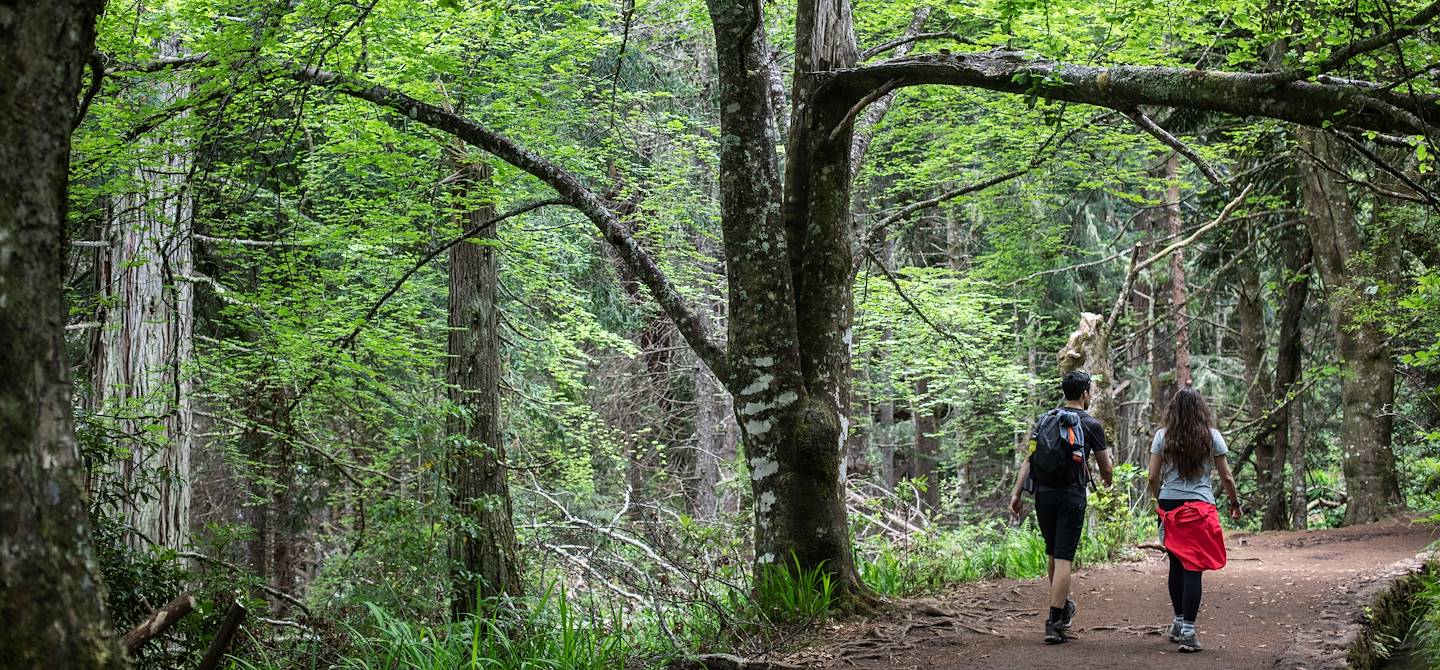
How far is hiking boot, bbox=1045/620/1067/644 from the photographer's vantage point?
625 centimetres

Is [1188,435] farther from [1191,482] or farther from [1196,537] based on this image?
[1196,537]

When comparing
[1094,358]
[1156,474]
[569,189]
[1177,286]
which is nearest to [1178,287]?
[1177,286]

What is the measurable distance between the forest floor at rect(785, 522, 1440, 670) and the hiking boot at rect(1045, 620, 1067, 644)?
50 mm

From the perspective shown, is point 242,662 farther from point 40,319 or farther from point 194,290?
point 194,290

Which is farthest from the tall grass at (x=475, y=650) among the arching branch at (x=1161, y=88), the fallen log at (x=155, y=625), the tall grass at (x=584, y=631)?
the arching branch at (x=1161, y=88)

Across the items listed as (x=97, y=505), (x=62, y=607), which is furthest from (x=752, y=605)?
(x=62, y=607)

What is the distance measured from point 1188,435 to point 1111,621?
1.76 m

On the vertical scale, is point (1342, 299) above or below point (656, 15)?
below

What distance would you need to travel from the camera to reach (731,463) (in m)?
13.3

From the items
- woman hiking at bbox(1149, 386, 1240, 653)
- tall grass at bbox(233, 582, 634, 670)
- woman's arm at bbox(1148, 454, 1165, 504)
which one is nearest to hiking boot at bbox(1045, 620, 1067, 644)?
woman hiking at bbox(1149, 386, 1240, 653)

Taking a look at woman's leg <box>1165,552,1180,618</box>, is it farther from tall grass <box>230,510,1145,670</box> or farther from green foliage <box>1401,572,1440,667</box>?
tall grass <box>230,510,1145,670</box>

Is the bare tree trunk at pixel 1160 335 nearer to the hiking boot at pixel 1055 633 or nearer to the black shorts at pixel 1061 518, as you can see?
the black shorts at pixel 1061 518

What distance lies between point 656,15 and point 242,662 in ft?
31.6

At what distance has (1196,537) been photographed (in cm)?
604
